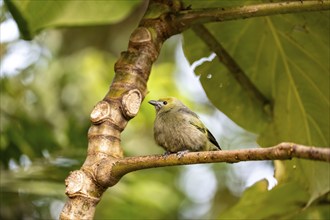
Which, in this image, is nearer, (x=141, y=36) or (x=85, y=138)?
(x=141, y=36)

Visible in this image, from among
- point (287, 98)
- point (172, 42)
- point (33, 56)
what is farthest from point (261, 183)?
point (172, 42)

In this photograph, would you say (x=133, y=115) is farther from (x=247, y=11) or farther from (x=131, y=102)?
(x=247, y=11)

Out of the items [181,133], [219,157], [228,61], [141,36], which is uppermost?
[228,61]

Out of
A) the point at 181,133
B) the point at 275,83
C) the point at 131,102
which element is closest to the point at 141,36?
the point at 131,102

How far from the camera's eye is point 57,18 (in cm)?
249

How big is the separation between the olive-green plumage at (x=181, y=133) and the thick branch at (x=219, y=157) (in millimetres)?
512

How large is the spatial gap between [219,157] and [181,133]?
0.76 m

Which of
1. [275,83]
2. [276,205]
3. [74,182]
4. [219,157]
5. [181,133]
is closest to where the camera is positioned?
[219,157]

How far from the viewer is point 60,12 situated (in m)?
2.49

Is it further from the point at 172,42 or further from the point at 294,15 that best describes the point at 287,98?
the point at 172,42

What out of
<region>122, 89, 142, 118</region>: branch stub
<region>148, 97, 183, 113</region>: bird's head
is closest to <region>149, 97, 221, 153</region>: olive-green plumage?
<region>148, 97, 183, 113</region>: bird's head

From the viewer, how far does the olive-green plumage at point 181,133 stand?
6.89 feet

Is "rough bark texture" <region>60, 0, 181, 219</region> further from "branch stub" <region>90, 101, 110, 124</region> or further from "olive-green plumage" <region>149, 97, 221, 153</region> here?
"olive-green plumage" <region>149, 97, 221, 153</region>

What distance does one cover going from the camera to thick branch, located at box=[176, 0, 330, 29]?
1.85 metres
